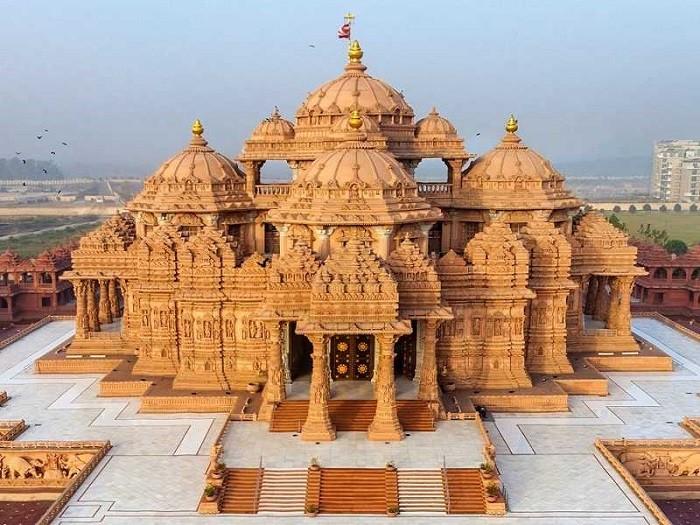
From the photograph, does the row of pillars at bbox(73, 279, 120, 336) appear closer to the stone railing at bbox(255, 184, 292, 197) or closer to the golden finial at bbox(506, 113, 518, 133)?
the stone railing at bbox(255, 184, 292, 197)

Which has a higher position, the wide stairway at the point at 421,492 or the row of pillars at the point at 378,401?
the row of pillars at the point at 378,401

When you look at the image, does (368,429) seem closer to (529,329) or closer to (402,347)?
(402,347)

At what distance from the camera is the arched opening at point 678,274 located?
50.3 m

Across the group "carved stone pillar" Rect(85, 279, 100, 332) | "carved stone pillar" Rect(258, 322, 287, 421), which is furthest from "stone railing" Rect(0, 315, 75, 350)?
"carved stone pillar" Rect(258, 322, 287, 421)

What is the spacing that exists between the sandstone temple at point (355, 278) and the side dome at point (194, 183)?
0.11 metres

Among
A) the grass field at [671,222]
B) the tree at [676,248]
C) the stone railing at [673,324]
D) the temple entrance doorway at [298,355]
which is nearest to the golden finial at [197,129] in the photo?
the temple entrance doorway at [298,355]

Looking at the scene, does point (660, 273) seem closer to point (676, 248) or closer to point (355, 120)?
point (676, 248)

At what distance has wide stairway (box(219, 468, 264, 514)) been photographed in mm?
19328

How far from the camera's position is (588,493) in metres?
20.1

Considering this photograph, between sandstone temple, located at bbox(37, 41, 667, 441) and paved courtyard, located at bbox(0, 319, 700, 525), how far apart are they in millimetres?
1006

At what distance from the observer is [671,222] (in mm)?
123812

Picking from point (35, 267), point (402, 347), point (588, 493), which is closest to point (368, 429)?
point (402, 347)

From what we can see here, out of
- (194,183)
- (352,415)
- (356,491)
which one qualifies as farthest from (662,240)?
(356,491)

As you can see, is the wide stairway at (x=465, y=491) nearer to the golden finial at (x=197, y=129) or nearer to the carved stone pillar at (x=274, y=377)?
the carved stone pillar at (x=274, y=377)
